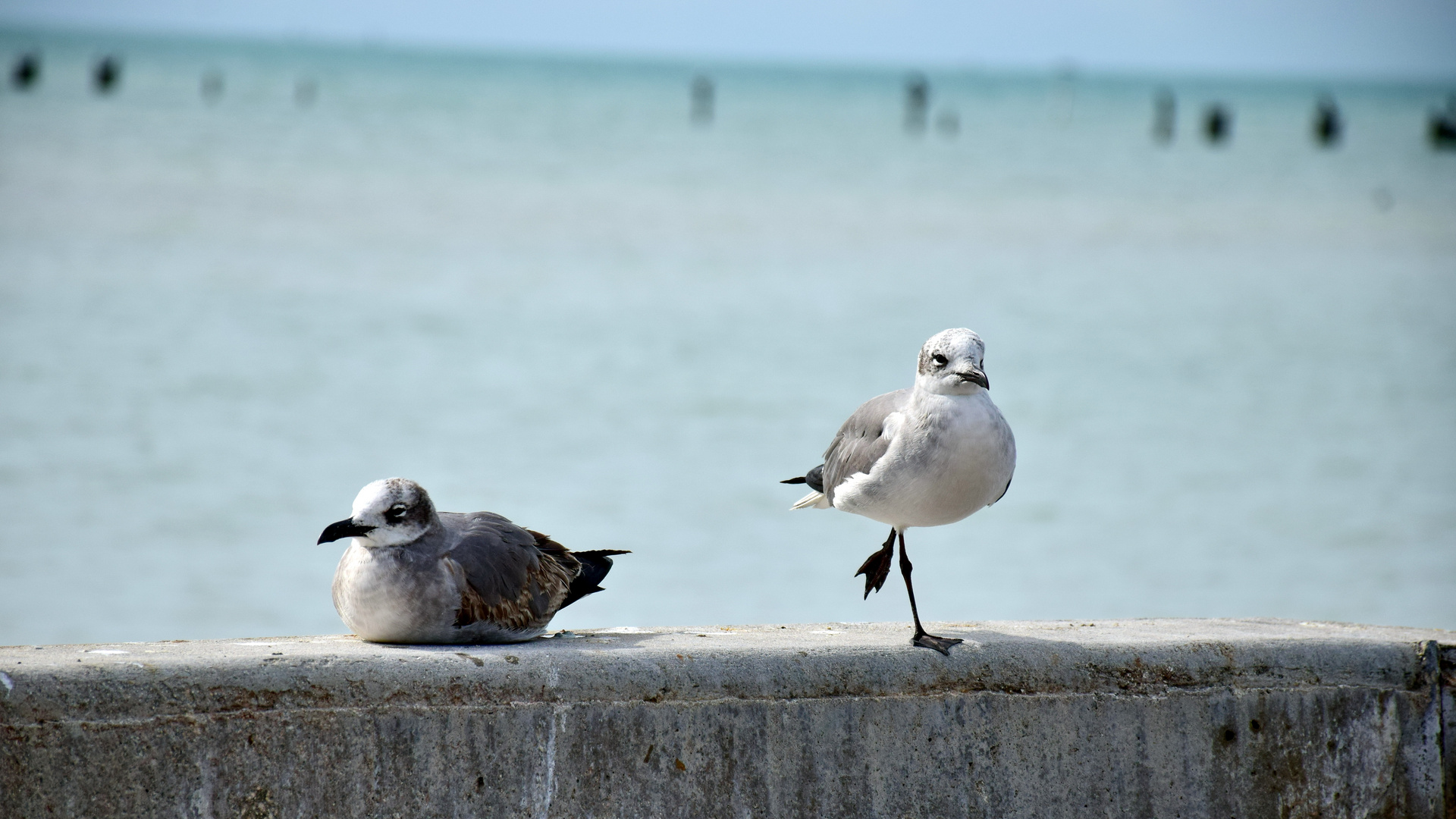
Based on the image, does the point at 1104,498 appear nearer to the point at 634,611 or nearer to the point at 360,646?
the point at 634,611

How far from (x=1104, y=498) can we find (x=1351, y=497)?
6.43ft

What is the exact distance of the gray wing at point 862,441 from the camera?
3.96 meters

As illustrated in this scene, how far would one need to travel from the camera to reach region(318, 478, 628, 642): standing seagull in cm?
343

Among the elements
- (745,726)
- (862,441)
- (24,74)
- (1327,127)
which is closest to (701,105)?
(1327,127)

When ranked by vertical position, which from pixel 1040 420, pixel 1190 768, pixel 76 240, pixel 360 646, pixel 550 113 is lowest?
pixel 1190 768

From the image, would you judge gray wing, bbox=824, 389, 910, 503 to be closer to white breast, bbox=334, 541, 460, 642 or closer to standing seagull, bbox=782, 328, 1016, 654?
standing seagull, bbox=782, 328, 1016, 654

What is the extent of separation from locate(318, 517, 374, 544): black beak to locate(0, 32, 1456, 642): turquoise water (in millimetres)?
4263

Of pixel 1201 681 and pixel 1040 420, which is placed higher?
pixel 1040 420

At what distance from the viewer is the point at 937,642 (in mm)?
3521

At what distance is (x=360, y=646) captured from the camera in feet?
10.9

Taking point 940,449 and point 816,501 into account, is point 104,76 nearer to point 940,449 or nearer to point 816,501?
point 816,501

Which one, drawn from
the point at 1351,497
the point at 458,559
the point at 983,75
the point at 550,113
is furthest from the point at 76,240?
the point at 983,75

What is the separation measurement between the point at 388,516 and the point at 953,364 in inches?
57.5

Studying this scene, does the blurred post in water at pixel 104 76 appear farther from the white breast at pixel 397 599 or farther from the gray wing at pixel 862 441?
the white breast at pixel 397 599
